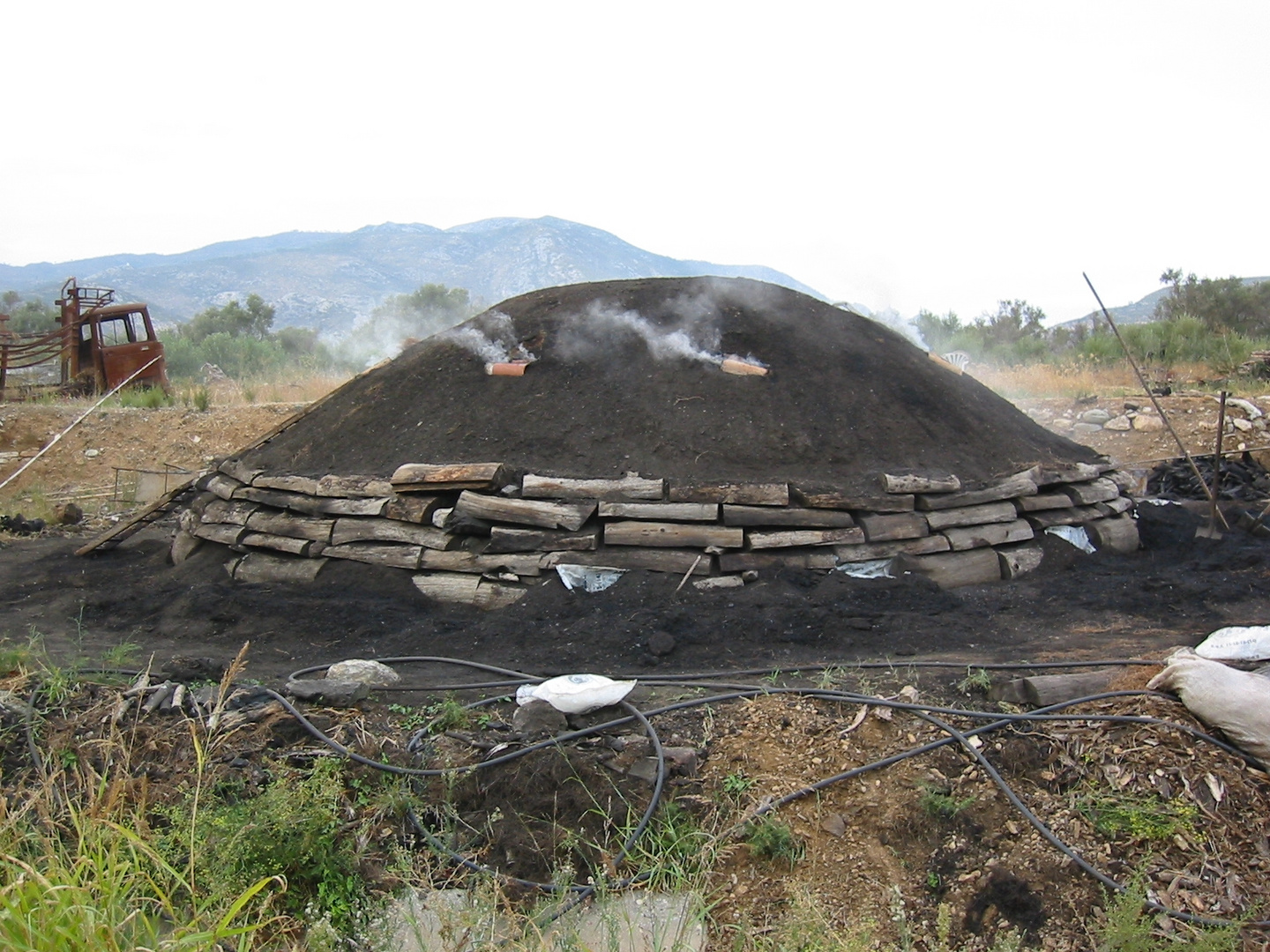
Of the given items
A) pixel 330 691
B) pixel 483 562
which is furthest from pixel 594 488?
pixel 330 691

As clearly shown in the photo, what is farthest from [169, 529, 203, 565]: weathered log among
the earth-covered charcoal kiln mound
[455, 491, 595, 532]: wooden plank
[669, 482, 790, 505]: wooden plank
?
[669, 482, 790, 505]: wooden plank

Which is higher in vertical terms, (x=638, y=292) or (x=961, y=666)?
(x=638, y=292)

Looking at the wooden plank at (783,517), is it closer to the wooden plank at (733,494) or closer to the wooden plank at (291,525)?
the wooden plank at (733,494)

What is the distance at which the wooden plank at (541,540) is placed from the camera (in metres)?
5.59

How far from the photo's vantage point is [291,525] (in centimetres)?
621

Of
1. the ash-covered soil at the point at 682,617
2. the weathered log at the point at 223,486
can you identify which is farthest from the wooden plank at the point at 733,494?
the weathered log at the point at 223,486

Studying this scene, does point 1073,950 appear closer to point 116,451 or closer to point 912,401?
point 912,401

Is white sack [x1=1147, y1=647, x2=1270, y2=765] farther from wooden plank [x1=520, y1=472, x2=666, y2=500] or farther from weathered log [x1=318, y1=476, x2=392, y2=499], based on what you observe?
weathered log [x1=318, y1=476, x2=392, y2=499]

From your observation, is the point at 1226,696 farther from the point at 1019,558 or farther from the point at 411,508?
the point at 411,508

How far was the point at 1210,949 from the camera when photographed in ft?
8.46

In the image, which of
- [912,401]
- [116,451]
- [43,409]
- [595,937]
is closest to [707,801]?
[595,937]

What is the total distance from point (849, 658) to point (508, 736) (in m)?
1.84

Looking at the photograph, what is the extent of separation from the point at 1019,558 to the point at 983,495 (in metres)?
0.47

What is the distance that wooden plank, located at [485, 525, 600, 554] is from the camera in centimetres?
559
